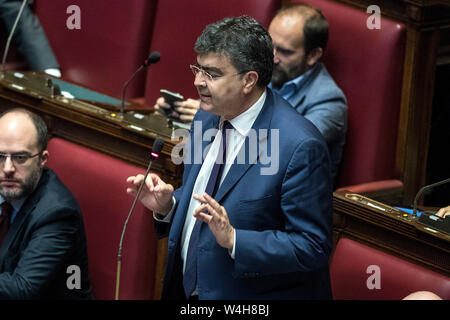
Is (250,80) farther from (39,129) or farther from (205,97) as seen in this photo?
(39,129)

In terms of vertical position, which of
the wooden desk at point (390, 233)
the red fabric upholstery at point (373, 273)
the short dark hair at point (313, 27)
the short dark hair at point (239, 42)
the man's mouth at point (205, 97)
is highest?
the short dark hair at point (313, 27)

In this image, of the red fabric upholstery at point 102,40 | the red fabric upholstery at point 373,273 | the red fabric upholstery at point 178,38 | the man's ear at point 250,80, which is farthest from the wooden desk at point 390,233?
the red fabric upholstery at point 102,40

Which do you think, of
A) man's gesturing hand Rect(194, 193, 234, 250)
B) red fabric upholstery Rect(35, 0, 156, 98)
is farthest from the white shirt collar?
red fabric upholstery Rect(35, 0, 156, 98)

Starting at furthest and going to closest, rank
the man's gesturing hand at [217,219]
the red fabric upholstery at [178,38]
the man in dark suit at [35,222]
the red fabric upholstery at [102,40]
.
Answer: the red fabric upholstery at [102,40]
the red fabric upholstery at [178,38]
the man in dark suit at [35,222]
the man's gesturing hand at [217,219]

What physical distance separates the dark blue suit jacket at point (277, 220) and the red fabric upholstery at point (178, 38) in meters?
0.59

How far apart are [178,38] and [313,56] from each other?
0.29 metres

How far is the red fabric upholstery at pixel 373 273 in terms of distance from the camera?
2.85 ft

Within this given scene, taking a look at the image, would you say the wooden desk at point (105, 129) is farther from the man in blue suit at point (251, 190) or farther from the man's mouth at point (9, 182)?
the man in blue suit at point (251, 190)

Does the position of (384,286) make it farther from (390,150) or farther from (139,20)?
(139,20)

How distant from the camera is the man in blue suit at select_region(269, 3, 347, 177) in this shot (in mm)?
1210

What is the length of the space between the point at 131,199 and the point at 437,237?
0.46 metres

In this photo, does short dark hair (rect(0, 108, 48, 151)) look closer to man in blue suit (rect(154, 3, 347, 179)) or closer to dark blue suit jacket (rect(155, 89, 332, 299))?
man in blue suit (rect(154, 3, 347, 179))

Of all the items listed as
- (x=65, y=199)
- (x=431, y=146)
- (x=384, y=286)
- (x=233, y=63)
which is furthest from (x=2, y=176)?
(x=431, y=146)

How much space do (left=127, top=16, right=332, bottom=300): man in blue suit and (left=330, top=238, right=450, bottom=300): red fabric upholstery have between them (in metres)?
0.10
